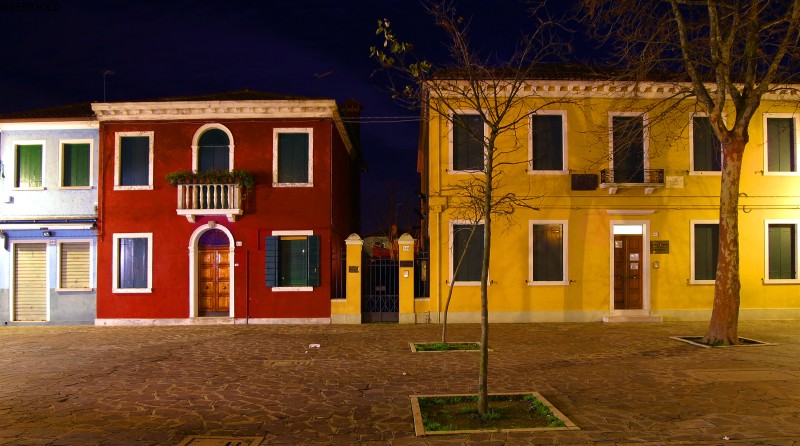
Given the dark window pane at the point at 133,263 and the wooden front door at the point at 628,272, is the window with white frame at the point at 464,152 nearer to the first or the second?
the wooden front door at the point at 628,272

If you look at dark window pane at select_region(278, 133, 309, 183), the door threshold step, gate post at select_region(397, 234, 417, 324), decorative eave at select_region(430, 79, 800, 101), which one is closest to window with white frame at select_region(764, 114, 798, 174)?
decorative eave at select_region(430, 79, 800, 101)

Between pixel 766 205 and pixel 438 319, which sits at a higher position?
pixel 766 205

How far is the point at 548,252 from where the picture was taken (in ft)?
56.9

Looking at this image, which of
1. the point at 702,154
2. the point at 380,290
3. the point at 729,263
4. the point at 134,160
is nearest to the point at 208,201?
the point at 134,160

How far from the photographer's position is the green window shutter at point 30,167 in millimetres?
18344

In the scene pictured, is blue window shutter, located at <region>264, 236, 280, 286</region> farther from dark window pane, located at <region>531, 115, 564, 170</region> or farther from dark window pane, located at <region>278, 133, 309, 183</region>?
dark window pane, located at <region>531, 115, 564, 170</region>

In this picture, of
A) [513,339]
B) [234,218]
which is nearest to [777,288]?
[513,339]

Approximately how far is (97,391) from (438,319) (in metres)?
10.1

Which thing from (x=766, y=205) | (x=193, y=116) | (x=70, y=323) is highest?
(x=193, y=116)

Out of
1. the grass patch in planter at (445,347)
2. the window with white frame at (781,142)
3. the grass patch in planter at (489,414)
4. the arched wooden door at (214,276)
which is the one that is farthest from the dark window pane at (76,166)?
the window with white frame at (781,142)

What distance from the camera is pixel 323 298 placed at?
1752 centimetres

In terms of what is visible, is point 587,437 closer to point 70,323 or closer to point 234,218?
point 234,218

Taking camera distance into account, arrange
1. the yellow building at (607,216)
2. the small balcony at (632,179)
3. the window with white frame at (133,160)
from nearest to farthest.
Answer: the small balcony at (632,179)
the yellow building at (607,216)
the window with white frame at (133,160)

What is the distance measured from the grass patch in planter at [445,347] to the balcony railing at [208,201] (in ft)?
25.5
